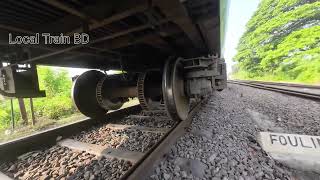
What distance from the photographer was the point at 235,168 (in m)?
1.87

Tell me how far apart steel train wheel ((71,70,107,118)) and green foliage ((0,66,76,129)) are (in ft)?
11.5

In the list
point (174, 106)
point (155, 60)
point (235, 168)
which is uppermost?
point (155, 60)

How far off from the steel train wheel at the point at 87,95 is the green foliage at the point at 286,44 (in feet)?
53.9

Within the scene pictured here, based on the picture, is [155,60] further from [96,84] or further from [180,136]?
[180,136]

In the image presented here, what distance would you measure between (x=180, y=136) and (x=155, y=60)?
6.04 feet

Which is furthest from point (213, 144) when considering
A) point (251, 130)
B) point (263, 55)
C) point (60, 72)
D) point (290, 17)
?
point (290, 17)

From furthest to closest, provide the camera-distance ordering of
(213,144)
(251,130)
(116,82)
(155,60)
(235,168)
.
Answer: (155,60)
(116,82)
(251,130)
(213,144)
(235,168)

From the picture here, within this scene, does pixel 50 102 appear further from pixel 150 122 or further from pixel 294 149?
pixel 294 149

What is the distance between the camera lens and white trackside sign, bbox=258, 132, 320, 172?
6.35 ft

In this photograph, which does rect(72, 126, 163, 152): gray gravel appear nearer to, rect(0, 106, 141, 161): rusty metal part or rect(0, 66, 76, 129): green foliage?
rect(0, 106, 141, 161): rusty metal part

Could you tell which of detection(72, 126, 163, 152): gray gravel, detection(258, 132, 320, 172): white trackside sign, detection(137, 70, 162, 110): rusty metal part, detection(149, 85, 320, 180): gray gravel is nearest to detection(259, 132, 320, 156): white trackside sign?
detection(258, 132, 320, 172): white trackside sign

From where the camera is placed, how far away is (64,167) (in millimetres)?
2055

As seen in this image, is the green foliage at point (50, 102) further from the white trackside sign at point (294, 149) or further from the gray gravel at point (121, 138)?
the white trackside sign at point (294, 149)

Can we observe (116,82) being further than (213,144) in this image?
Yes
